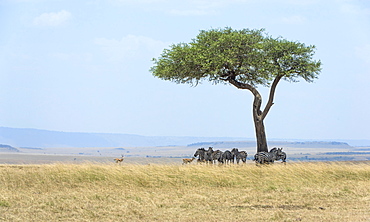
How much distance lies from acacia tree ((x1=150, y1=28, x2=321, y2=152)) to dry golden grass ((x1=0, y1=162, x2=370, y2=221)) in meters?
8.27

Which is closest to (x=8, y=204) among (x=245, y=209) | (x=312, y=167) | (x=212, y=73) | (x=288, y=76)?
(x=245, y=209)

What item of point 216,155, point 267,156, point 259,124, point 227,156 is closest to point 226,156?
point 227,156

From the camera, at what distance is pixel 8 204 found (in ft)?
58.6

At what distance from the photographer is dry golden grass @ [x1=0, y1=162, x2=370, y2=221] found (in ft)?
51.2

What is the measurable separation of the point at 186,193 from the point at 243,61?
1619cm

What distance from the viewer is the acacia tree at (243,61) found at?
34.6m

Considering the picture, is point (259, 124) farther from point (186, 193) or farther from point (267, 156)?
point (186, 193)

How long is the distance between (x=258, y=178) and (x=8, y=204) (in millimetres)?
12225

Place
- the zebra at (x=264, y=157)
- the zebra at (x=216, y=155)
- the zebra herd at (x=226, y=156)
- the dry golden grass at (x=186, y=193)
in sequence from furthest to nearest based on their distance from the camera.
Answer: the zebra at (x=264, y=157) → the zebra herd at (x=226, y=156) → the zebra at (x=216, y=155) → the dry golden grass at (x=186, y=193)

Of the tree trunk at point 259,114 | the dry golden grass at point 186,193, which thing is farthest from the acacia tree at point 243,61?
the dry golden grass at point 186,193

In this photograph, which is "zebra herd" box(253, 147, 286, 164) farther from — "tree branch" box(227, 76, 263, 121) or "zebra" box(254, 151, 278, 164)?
"tree branch" box(227, 76, 263, 121)

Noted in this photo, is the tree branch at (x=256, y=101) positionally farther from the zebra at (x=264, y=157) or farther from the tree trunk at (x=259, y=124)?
the zebra at (x=264, y=157)

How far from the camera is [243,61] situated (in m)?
35.0

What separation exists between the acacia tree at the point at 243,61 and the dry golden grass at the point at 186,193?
8275 millimetres
